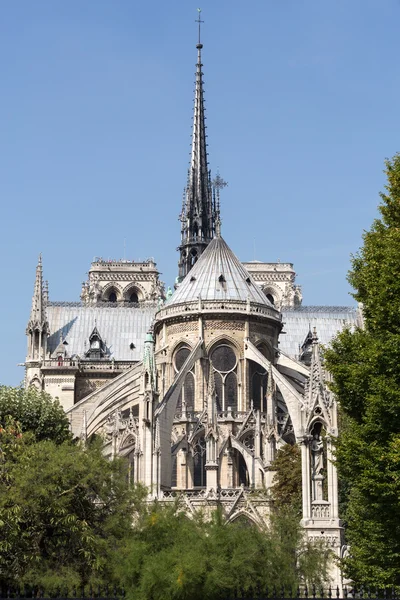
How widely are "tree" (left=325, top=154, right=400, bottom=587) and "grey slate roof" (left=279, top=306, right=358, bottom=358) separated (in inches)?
2647

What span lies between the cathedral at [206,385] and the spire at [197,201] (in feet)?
34.3

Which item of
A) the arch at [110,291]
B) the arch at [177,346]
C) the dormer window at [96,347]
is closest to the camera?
the arch at [177,346]

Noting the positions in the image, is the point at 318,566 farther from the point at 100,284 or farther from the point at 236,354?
the point at 100,284

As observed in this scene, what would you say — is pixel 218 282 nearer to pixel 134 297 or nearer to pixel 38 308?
pixel 38 308

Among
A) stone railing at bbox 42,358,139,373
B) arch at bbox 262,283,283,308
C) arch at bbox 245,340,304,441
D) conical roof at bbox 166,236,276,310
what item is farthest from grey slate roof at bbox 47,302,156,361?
arch at bbox 262,283,283,308

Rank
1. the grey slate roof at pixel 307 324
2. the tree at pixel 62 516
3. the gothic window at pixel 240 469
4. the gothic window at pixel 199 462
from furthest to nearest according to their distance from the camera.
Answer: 1. the grey slate roof at pixel 307 324
2. the gothic window at pixel 199 462
3. the gothic window at pixel 240 469
4. the tree at pixel 62 516

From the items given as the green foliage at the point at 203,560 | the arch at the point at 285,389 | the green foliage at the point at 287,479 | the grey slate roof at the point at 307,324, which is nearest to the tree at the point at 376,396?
the green foliage at the point at 203,560

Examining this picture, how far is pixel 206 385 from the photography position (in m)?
78.2

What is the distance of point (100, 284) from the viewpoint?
13325cm

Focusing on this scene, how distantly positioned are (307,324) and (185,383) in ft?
103

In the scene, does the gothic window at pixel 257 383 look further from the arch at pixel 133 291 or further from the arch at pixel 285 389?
the arch at pixel 133 291

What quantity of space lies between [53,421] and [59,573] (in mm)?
29296

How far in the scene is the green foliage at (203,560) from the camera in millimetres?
32562

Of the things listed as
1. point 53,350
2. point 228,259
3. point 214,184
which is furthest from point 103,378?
point 214,184
